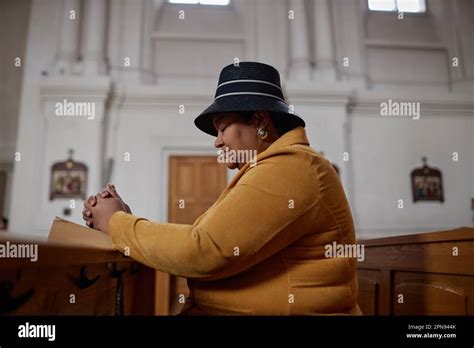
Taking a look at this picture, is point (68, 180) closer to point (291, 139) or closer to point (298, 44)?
point (298, 44)

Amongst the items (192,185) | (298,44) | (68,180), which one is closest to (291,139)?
(192,185)

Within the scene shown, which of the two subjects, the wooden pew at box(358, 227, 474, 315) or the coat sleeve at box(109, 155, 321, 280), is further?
the wooden pew at box(358, 227, 474, 315)

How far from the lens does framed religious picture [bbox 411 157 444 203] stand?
4.38 meters

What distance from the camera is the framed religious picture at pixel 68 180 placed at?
14.0ft

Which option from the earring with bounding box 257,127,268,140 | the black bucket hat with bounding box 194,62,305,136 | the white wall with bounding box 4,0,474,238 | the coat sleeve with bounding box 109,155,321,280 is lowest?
the coat sleeve with bounding box 109,155,321,280

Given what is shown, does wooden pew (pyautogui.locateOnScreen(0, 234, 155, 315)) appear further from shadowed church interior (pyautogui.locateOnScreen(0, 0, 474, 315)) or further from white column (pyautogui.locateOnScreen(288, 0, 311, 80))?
white column (pyautogui.locateOnScreen(288, 0, 311, 80))

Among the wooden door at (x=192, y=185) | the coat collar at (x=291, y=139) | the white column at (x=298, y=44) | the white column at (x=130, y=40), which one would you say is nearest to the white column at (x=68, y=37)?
the white column at (x=130, y=40)

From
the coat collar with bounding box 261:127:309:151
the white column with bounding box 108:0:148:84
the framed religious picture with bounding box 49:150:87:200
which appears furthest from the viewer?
the white column with bounding box 108:0:148:84

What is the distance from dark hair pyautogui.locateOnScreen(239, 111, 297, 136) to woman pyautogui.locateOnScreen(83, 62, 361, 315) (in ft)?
0.08

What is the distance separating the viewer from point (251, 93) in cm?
103

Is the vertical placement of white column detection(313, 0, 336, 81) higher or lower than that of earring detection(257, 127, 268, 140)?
higher

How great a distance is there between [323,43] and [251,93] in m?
4.08

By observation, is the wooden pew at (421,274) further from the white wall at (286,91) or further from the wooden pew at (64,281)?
the white wall at (286,91)

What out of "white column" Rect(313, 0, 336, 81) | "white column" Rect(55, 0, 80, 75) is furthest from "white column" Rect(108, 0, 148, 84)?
"white column" Rect(313, 0, 336, 81)
